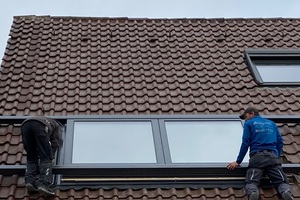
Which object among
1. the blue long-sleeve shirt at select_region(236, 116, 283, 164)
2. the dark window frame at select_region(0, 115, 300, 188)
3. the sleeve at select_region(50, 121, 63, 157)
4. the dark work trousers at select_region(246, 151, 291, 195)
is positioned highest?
the sleeve at select_region(50, 121, 63, 157)

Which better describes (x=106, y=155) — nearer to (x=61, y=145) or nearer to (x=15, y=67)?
(x=61, y=145)

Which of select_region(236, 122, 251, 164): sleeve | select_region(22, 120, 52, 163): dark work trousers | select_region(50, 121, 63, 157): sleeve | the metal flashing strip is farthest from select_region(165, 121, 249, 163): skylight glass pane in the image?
select_region(22, 120, 52, 163): dark work trousers

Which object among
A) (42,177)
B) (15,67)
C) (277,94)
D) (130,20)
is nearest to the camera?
(42,177)

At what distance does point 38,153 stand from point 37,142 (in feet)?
0.42

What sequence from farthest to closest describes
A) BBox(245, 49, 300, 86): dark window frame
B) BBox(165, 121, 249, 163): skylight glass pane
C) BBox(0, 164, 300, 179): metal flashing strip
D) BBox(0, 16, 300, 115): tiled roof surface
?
BBox(245, 49, 300, 86): dark window frame → BBox(0, 16, 300, 115): tiled roof surface → BBox(165, 121, 249, 163): skylight glass pane → BBox(0, 164, 300, 179): metal flashing strip

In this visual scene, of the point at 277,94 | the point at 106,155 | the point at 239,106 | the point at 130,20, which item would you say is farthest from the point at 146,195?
the point at 130,20

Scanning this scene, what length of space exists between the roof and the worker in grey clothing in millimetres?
243

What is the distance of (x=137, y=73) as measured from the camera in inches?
291

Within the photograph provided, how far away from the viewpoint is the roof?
5824mm

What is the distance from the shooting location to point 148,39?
Answer: 8516 mm

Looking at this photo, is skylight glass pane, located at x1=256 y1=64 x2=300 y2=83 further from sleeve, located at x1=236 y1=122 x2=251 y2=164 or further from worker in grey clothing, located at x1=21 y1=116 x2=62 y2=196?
worker in grey clothing, located at x1=21 y1=116 x2=62 y2=196

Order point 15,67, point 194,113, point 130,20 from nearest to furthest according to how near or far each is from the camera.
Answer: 1. point 194,113
2. point 15,67
3. point 130,20

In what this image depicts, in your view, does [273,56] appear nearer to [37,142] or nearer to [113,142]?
[113,142]

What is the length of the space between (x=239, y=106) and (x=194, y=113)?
0.71 metres
